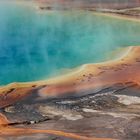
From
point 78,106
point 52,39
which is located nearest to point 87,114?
point 78,106

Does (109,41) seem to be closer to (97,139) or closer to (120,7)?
(120,7)

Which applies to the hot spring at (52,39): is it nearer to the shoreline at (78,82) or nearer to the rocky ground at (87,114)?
the shoreline at (78,82)

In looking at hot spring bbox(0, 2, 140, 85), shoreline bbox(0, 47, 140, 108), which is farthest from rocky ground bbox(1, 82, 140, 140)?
hot spring bbox(0, 2, 140, 85)

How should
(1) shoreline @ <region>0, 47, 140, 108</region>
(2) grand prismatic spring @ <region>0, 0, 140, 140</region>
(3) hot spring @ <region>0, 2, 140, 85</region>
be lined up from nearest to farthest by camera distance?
(2) grand prismatic spring @ <region>0, 0, 140, 140</region> < (1) shoreline @ <region>0, 47, 140, 108</region> < (3) hot spring @ <region>0, 2, 140, 85</region>

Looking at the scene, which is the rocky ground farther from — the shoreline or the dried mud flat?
the shoreline

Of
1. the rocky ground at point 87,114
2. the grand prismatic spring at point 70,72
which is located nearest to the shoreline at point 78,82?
the grand prismatic spring at point 70,72

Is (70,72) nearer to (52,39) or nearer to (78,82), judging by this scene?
(78,82)

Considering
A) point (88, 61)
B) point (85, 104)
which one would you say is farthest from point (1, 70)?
point (85, 104)

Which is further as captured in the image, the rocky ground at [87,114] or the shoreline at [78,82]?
the shoreline at [78,82]
